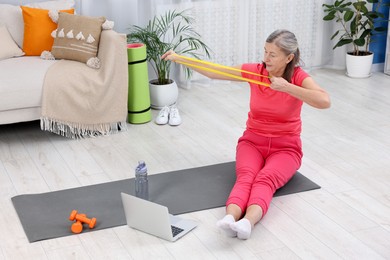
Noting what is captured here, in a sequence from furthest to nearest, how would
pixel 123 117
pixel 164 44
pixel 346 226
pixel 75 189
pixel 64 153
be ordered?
pixel 164 44, pixel 123 117, pixel 64 153, pixel 75 189, pixel 346 226

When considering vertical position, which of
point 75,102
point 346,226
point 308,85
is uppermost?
point 308,85

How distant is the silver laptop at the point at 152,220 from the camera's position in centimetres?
286

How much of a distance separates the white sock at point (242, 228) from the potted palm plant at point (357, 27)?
2.76 meters

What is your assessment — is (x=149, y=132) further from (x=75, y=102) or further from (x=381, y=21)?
(x=381, y=21)

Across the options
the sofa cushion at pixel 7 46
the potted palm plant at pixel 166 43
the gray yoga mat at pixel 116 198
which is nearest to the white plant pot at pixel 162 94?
the potted palm plant at pixel 166 43

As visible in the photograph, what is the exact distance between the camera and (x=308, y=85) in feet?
10.4

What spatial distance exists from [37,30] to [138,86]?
2.45 ft

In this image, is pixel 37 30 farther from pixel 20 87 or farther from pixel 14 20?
pixel 20 87

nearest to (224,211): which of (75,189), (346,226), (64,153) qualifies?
(346,226)

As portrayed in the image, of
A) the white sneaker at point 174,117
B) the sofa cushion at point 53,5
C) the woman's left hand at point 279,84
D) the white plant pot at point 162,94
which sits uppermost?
the sofa cushion at point 53,5

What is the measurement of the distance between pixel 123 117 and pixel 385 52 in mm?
2457

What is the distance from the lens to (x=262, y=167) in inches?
131

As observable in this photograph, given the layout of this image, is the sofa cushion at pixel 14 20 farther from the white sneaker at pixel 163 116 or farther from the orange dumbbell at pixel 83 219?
the orange dumbbell at pixel 83 219

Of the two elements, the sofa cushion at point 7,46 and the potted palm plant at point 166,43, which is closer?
the sofa cushion at point 7,46
